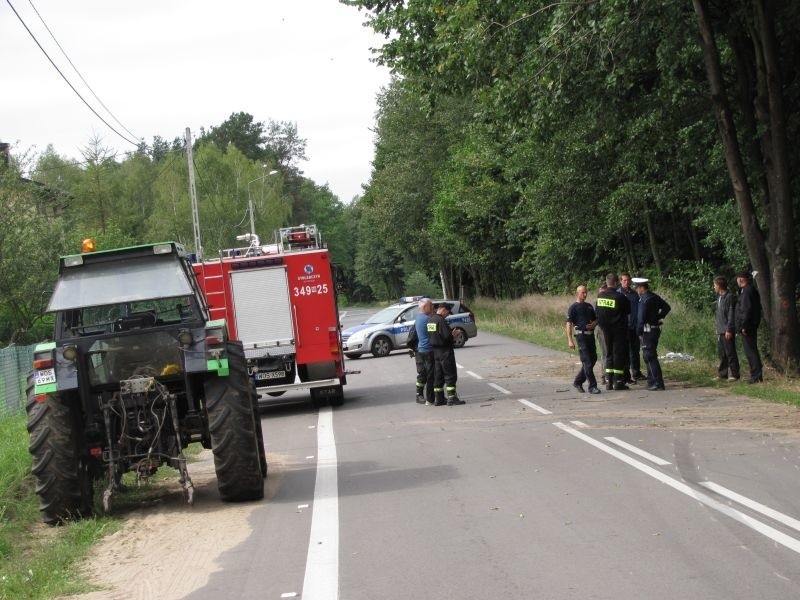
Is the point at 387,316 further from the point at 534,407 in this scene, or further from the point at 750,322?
the point at 534,407

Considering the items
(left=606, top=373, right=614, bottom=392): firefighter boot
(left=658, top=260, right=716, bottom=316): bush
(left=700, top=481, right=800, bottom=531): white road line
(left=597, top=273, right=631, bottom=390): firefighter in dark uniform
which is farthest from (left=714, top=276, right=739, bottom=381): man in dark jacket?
(left=700, top=481, right=800, bottom=531): white road line

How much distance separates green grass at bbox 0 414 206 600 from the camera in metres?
6.94

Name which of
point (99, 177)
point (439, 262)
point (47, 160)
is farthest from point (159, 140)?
point (439, 262)

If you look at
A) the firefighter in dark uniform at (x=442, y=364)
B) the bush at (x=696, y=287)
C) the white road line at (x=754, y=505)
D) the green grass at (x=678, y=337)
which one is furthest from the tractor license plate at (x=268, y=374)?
the bush at (x=696, y=287)

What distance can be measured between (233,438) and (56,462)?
154cm

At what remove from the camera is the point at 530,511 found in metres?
8.11

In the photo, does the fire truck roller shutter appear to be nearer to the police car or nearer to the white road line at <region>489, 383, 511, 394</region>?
the white road line at <region>489, 383, 511, 394</region>

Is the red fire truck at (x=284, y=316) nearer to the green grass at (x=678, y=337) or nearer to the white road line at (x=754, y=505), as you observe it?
the green grass at (x=678, y=337)

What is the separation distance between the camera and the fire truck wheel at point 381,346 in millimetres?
31812

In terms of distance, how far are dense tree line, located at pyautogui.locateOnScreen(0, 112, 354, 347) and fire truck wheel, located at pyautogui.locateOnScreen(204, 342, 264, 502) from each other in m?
4.82

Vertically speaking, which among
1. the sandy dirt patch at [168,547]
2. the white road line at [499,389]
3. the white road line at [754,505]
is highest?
the sandy dirt patch at [168,547]

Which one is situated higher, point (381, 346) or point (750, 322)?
point (750, 322)

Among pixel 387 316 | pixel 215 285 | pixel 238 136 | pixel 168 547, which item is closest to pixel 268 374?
pixel 215 285

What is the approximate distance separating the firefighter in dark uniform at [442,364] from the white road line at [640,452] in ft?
17.9
